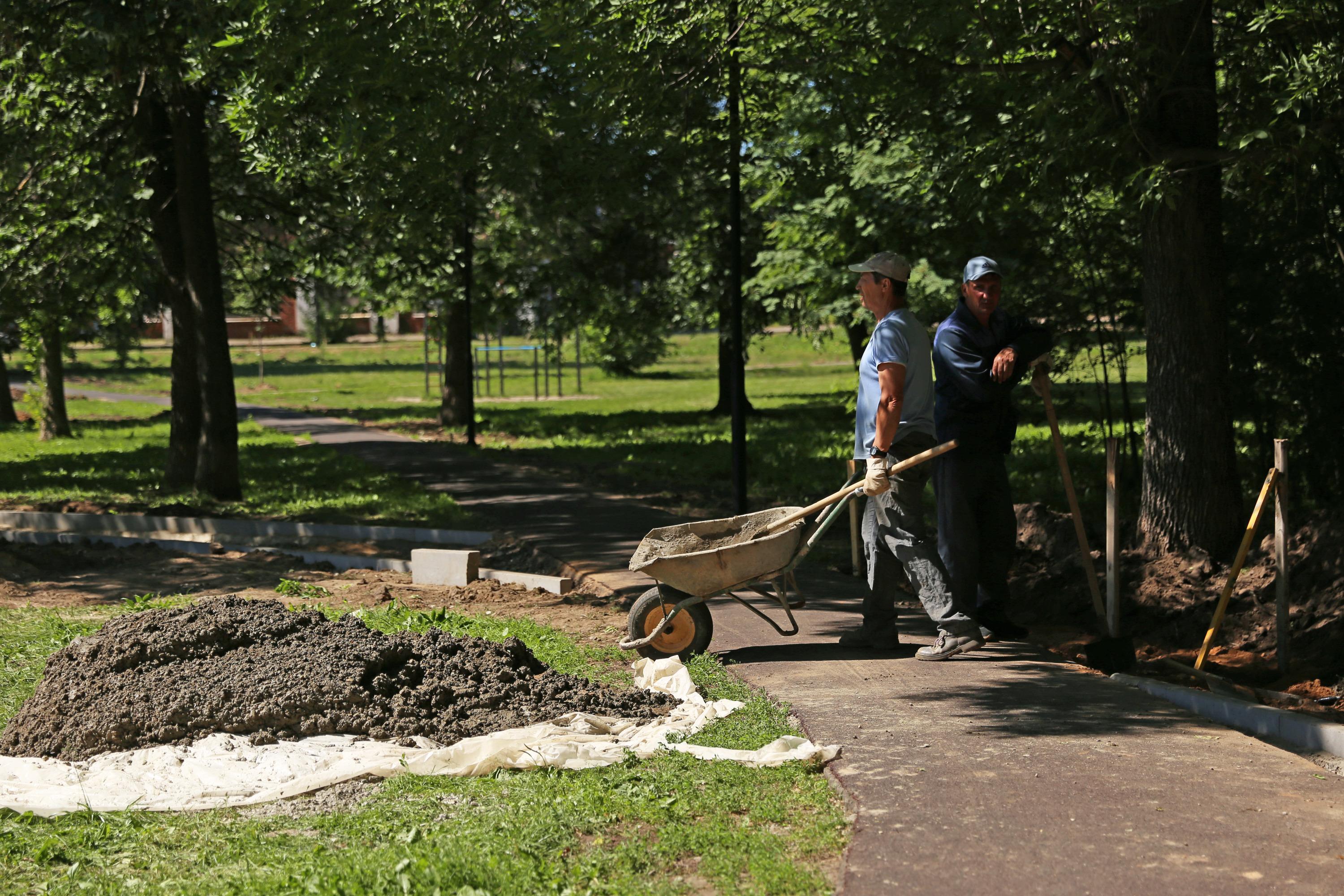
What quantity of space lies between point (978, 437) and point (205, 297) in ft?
35.4

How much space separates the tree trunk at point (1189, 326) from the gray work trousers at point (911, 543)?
9.05ft

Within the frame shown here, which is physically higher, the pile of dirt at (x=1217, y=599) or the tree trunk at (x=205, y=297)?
the tree trunk at (x=205, y=297)

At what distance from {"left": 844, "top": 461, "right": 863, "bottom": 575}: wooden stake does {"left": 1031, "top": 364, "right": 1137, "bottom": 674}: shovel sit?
109 centimetres

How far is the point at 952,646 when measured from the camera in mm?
6695

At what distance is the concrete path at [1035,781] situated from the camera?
385 cm

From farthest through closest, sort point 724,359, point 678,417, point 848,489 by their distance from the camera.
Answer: point 724,359 → point 678,417 → point 848,489

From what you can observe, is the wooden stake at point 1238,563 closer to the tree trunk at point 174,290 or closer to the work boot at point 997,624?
the work boot at point 997,624

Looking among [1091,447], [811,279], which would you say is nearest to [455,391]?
[811,279]

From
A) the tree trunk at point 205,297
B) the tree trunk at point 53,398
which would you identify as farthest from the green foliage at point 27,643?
the tree trunk at point 53,398

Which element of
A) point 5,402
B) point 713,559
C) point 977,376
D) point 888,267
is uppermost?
point 888,267

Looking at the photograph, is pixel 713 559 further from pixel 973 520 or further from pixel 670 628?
pixel 973 520

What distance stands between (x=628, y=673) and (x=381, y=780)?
2.01 metres

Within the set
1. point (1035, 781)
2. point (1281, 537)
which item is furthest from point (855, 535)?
point (1035, 781)

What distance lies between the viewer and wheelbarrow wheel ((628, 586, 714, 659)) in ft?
22.2
